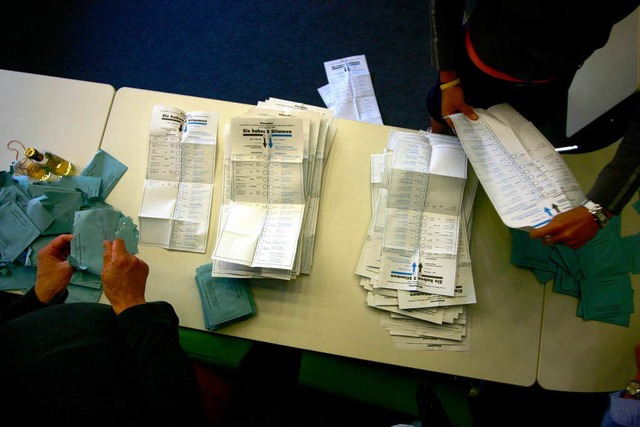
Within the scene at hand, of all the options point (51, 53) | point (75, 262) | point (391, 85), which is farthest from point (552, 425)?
point (51, 53)

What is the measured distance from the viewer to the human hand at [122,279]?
2.98ft

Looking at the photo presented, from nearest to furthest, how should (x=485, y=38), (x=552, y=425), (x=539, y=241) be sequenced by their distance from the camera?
1. (x=485, y=38)
2. (x=539, y=241)
3. (x=552, y=425)

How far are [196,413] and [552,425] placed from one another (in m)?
1.50

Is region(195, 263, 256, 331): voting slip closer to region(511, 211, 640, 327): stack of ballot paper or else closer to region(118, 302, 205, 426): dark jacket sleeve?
region(118, 302, 205, 426): dark jacket sleeve

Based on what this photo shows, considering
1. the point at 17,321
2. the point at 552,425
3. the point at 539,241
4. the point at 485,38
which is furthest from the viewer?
the point at 552,425

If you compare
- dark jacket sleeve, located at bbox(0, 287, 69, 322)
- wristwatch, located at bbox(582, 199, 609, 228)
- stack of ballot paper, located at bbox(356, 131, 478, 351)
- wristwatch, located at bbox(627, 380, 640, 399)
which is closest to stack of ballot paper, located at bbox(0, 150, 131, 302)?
dark jacket sleeve, located at bbox(0, 287, 69, 322)

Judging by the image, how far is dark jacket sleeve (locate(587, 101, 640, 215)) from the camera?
0.83m

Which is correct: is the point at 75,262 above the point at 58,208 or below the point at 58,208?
below

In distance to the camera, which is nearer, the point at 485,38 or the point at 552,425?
the point at 485,38

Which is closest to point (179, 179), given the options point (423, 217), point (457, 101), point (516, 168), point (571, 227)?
point (423, 217)

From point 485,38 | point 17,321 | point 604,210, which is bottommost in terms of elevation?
point 17,321

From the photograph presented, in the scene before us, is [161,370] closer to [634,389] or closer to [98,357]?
[98,357]

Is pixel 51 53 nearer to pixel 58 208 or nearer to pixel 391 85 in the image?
pixel 58 208

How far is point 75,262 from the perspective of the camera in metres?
1.00
